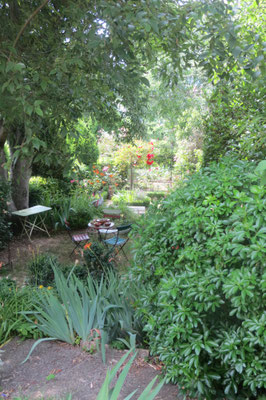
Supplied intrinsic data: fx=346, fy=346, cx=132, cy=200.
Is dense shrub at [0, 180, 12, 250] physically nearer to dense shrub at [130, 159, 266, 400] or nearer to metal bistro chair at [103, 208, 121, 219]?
metal bistro chair at [103, 208, 121, 219]

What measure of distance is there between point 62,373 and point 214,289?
1360 millimetres

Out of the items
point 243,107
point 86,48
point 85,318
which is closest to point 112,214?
point 243,107

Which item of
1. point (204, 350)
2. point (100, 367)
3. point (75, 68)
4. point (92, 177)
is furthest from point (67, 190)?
point (204, 350)

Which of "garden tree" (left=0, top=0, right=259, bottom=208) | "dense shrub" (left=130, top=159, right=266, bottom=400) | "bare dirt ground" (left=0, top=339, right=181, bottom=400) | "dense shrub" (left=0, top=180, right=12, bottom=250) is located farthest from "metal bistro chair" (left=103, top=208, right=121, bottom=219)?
"dense shrub" (left=130, top=159, right=266, bottom=400)

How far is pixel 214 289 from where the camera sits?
191 cm

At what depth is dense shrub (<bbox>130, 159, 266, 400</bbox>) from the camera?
5.85 feet

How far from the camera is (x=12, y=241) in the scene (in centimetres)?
693

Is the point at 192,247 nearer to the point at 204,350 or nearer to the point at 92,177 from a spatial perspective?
the point at 204,350

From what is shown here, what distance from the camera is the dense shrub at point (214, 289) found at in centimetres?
178

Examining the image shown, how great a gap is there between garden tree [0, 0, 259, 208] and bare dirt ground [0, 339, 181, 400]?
1451 millimetres

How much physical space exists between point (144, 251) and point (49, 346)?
1.30m

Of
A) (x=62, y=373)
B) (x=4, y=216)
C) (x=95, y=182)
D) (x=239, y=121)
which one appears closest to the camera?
(x=62, y=373)

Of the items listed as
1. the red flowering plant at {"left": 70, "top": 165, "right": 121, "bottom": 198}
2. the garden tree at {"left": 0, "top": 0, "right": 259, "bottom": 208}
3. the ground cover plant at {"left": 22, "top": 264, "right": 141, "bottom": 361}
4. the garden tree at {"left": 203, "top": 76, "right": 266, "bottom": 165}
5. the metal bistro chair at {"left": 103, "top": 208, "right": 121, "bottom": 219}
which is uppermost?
the garden tree at {"left": 0, "top": 0, "right": 259, "bottom": 208}

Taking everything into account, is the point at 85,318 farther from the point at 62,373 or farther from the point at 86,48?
the point at 86,48
